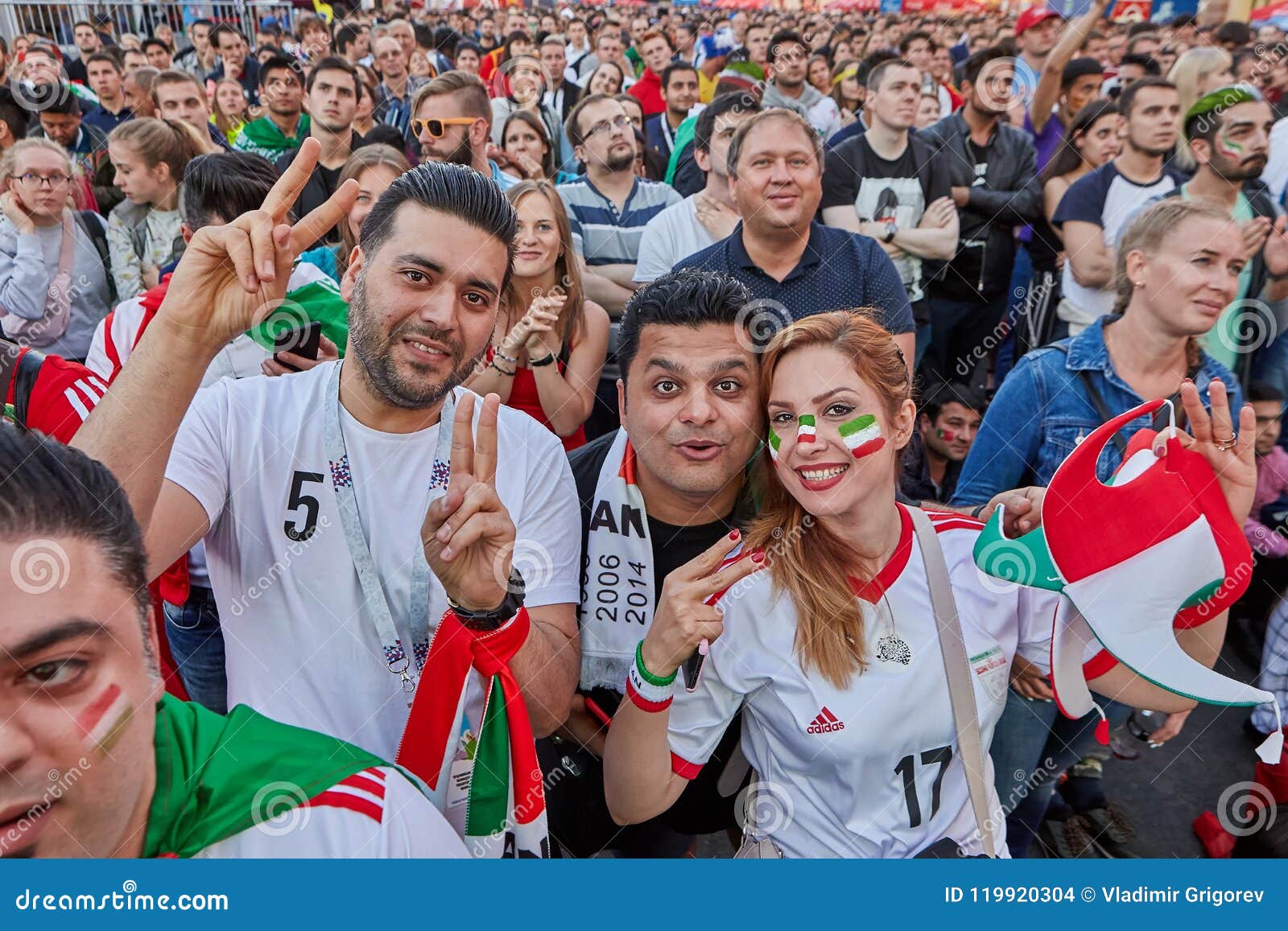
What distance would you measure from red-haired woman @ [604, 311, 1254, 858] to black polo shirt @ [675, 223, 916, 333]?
121cm

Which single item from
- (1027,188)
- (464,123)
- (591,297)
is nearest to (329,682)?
(591,297)

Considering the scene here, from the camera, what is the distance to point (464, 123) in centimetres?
450

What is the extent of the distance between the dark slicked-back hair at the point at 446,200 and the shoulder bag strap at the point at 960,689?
1.19 meters

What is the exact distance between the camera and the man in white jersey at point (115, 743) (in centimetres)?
111

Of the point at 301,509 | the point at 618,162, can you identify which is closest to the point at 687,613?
the point at 301,509

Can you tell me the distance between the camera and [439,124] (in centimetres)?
444

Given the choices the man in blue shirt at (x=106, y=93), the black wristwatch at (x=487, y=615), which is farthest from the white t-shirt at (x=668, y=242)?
the man in blue shirt at (x=106, y=93)

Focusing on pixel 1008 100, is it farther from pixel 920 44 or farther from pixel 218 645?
pixel 218 645

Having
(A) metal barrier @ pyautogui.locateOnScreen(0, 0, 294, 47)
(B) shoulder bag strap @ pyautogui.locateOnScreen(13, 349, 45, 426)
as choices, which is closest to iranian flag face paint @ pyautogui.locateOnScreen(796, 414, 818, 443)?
(B) shoulder bag strap @ pyautogui.locateOnScreen(13, 349, 45, 426)

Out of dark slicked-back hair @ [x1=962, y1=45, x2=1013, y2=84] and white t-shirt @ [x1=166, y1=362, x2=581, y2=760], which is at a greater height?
dark slicked-back hair @ [x1=962, y1=45, x2=1013, y2=84]

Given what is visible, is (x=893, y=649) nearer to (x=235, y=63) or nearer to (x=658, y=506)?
(x=658, y=506)

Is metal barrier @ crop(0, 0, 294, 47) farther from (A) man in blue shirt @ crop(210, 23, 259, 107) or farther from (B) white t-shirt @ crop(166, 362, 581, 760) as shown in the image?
(B) white t-shirt @ crop(166, 362, 581, 760)

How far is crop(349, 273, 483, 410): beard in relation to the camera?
6.37 ft
